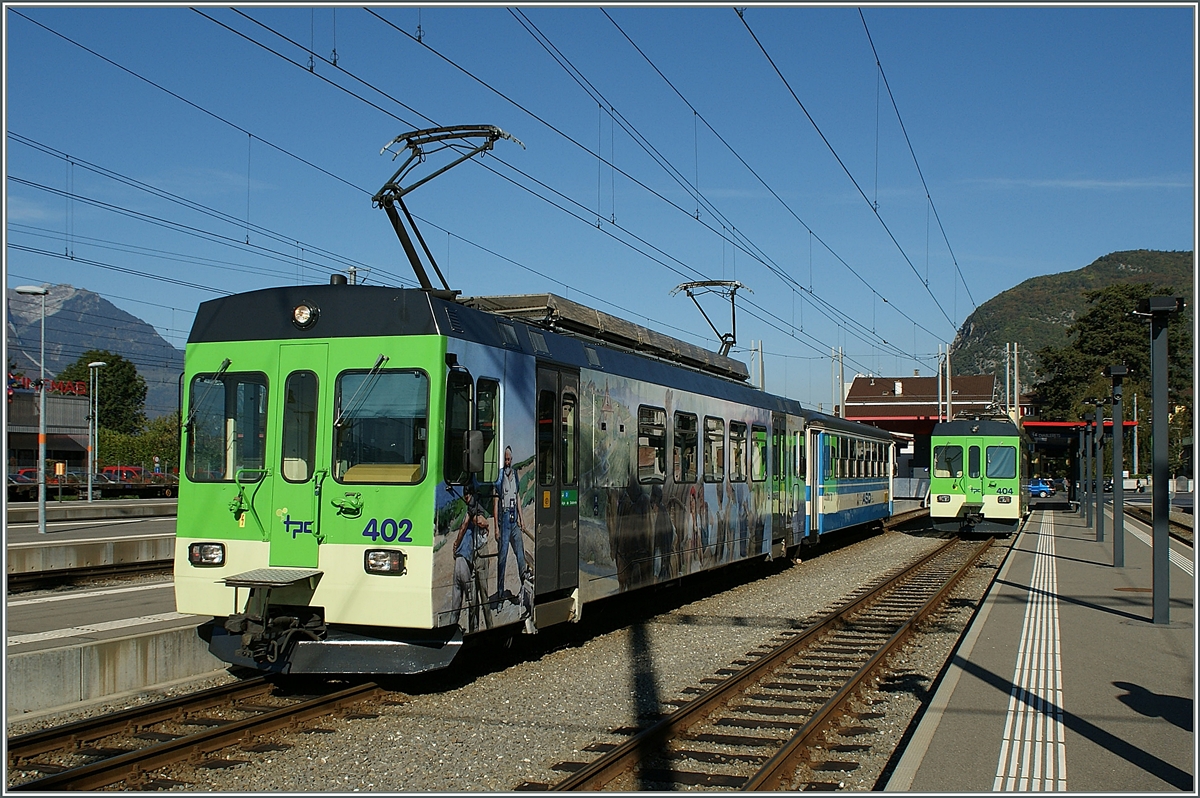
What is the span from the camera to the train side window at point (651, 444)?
40.0ft

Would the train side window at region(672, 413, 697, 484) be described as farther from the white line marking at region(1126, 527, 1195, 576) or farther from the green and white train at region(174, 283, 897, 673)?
the white line marking at region(1126, 527, 1195, 576)

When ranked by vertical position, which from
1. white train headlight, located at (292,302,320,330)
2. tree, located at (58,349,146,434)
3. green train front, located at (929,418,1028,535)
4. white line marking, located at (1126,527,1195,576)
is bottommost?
white line marking, located at (1126,527,1195,576)

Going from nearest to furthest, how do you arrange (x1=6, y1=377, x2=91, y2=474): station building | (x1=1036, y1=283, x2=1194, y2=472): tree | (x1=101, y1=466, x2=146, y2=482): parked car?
(x1=101, y1=466, x2=146, y2=482): parked car → (x1=6, y1=377, x2=91, y2=474): station building → (x1=1036, y1=283, x2=1194, y2=472): tree

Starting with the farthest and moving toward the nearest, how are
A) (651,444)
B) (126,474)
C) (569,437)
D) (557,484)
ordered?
(126,474), (651,444), (569,437), (557,484)

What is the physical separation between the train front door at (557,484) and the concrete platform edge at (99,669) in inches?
124

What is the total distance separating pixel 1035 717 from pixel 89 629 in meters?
8.84

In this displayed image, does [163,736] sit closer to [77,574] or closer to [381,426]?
[381,426]

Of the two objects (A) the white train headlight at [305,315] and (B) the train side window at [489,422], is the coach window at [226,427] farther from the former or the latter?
(B) the train side window at [489,422]

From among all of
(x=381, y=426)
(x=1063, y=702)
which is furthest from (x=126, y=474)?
(x=1063, y=702)

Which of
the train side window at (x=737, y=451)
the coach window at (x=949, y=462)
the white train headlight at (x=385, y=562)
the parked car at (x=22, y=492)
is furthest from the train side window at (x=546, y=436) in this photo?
the parked car at (x=22, y=492)

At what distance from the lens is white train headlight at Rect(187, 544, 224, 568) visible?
8531 mm

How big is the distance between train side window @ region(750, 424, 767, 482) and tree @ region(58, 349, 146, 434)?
299 feet

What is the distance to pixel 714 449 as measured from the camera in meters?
14.9

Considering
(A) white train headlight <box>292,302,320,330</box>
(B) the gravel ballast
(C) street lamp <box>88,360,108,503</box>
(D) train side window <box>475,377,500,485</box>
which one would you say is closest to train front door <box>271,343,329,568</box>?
(A) white train headlight <box>292,302,320,330</box>
